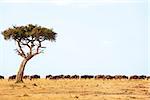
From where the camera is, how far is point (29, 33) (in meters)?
49.4

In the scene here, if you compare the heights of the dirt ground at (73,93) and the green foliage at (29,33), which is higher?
the green foliage at (29,33)

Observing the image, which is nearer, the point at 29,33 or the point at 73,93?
the point at 73,93

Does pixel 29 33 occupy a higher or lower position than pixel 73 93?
higher

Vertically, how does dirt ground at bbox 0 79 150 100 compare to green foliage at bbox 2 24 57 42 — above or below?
below

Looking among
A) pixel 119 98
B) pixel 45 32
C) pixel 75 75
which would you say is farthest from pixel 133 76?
pixel 119 98

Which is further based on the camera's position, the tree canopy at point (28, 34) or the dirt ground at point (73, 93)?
the tree canopy at point (28, 34)

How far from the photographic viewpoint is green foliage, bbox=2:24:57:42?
4934 cm

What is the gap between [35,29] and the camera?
49.5m

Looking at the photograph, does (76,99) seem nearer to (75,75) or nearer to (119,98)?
(119,98)

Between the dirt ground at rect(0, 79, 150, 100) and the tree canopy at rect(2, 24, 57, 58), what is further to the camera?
the tree canopy at rect(2, 24, 57, 58)

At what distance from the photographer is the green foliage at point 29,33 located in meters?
49.3

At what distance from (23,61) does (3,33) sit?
4.65 meters

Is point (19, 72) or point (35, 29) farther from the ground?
point (35, 29)

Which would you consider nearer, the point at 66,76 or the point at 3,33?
the point at 3,33
